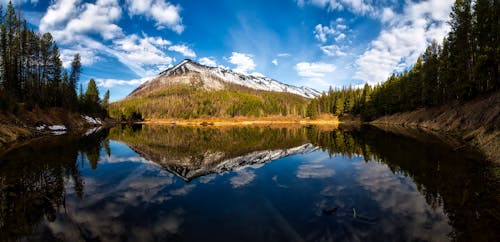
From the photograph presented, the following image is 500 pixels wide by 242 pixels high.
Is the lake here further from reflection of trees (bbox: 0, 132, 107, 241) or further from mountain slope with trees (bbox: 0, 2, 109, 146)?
mountain slope with trees (bbox: 0, 2, 109, 146)

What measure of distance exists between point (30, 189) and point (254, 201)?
979cm

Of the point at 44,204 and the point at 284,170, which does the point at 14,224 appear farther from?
the point at 284,170

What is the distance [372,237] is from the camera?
6934 millimetres

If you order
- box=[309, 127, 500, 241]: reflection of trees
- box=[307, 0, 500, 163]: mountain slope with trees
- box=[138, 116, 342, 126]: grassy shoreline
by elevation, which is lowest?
box=[309, 127, 500, 241]: reflection of trees

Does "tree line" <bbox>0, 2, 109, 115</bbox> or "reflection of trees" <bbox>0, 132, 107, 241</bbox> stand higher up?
"tree line" <bbox>0, 2, 109, 115</bbox>

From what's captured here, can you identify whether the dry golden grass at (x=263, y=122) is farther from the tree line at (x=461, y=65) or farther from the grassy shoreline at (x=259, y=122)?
the tree line at (x=461, y=65)

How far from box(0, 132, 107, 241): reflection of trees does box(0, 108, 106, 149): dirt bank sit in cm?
1056

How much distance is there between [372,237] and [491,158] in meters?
14.2

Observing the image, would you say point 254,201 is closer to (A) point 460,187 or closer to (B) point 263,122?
(A) point 460,187

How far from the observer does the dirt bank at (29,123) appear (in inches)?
1102

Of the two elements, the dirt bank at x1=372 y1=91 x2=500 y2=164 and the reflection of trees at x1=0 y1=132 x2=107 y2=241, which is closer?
the reflection of trees at x1=0 y1=132 x2=107 y2=241

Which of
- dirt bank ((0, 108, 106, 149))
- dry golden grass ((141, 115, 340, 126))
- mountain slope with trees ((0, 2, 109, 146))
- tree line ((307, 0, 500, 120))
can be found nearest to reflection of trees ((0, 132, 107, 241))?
dirt bank ((0, 108, 106, 149))

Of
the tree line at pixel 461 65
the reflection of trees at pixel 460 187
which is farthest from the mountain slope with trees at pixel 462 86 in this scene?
the reflection of trees at pixel 460 187

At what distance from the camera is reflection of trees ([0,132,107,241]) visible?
25.1 feet
